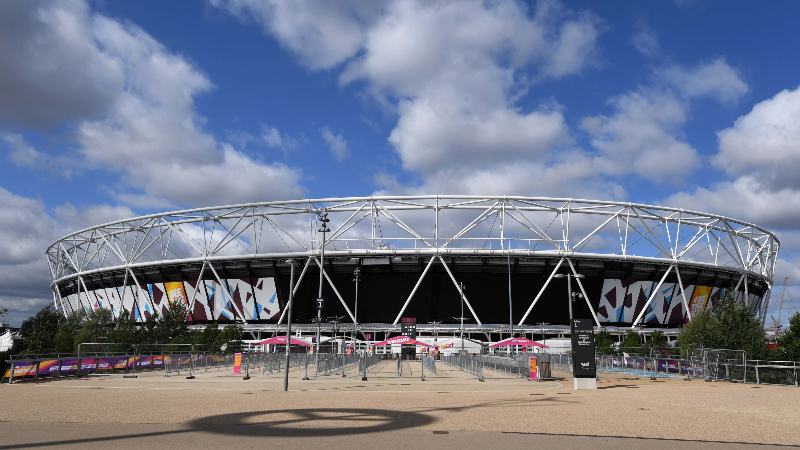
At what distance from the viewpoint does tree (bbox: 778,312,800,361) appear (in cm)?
3103

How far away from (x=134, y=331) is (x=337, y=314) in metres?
23.7

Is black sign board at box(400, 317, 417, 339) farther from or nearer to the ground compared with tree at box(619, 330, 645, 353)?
farther from the ground

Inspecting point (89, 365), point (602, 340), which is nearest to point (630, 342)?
point (602, 340)

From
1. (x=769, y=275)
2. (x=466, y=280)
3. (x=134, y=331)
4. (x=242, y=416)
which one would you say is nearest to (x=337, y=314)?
(x=466, y=280)

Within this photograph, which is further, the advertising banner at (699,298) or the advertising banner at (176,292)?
the advertising banner at (176,292)

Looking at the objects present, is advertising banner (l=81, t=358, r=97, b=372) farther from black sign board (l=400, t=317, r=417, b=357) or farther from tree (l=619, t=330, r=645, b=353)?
tree (l=619, t=330, r=645, b=353)

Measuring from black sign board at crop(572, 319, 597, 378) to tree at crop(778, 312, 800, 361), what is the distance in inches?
571

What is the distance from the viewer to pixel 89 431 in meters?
11.2

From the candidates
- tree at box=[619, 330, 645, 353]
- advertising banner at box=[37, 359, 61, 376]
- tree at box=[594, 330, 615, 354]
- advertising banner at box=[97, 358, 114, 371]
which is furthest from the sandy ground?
tree at box=[594, 330, 615, 354]

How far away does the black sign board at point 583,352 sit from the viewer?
81.9ft

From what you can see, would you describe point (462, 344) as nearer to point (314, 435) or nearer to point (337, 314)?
point (337, 314)

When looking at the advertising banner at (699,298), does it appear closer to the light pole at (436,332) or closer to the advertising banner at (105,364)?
the light pole at (436,332)

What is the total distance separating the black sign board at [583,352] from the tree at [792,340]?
14494 mm

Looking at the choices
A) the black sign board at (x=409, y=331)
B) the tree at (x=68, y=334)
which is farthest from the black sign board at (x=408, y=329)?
the tree at (x=68, y=334)
